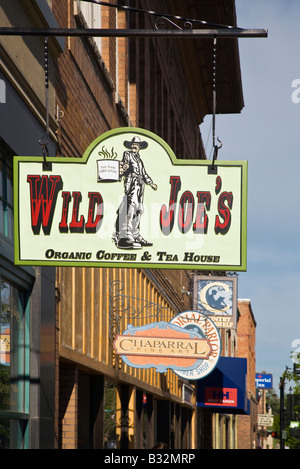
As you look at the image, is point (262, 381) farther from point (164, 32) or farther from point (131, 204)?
point (164, 32)

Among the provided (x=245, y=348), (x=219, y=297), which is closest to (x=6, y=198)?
(x=219, y=297)

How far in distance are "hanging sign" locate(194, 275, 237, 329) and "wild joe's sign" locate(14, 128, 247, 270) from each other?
21.7m

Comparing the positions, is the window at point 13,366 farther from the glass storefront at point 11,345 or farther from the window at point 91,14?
the window at point 91,14

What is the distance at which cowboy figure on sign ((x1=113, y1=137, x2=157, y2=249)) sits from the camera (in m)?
8.02

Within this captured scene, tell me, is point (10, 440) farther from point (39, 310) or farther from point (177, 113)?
point (177, 113)

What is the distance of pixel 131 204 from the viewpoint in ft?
26.8

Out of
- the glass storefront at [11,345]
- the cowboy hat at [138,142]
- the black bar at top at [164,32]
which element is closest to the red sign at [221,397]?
the glass storefront at [11,345]

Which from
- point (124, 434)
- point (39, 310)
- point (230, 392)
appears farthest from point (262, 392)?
point (39, 310)

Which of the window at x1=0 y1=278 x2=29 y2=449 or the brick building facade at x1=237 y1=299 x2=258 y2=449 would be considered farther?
the brick building facade at x1=237 y1=299 x2=258 y2=449

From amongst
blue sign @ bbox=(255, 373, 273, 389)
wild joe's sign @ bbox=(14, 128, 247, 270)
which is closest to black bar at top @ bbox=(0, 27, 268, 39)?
wild joe's sign @ bbox=(14, 128, 247, 270)

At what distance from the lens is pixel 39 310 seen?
1027 cm

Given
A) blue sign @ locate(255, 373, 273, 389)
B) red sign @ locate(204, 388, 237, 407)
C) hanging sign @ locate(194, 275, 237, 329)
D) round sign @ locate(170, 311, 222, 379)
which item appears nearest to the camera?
round sign @ locate(170, 311, 222, 379)

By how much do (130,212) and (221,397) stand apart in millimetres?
24805

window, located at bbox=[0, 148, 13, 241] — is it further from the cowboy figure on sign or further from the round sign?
the round sign
